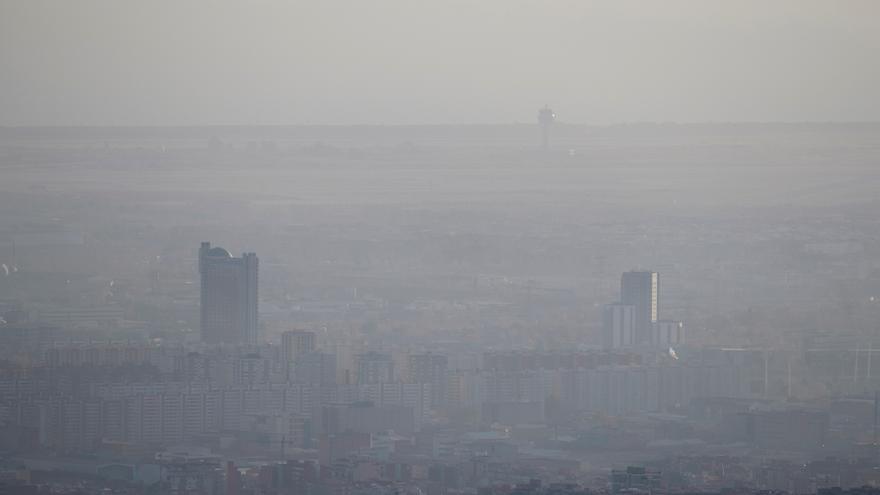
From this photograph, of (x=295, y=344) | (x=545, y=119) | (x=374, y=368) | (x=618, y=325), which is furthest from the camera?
(x=545, y=119)

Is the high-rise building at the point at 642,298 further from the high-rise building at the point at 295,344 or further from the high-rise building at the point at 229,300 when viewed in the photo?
the high-rise building at the point at 229,300

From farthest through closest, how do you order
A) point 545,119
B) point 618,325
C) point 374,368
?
1. point 545,119
2. point 618,325
3. point 374,368

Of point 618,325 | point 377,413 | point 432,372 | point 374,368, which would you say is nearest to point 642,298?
point 618,325

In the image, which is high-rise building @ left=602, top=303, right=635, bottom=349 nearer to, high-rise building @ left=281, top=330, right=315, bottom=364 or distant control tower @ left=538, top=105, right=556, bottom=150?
high-rise building @ left=281, top=330, right=315, bottom=364

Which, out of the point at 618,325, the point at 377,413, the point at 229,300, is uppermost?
the point at 229,300

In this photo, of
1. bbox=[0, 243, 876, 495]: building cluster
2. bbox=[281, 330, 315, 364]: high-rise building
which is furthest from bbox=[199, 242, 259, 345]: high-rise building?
bbox=[281, 330, 315, 364]: high-rise building

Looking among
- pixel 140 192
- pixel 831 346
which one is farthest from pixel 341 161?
pixel 831 346

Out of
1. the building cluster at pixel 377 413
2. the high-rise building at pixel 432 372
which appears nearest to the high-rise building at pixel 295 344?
the building cluster at pixel 377 413

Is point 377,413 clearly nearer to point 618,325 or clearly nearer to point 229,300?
point 229,300
